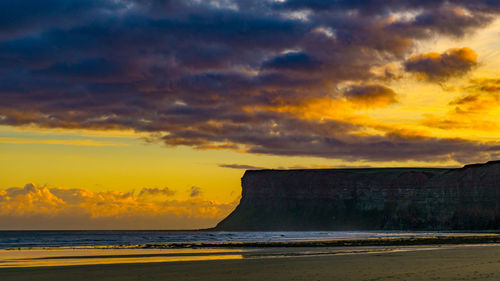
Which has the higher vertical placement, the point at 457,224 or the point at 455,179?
the point at 455,179

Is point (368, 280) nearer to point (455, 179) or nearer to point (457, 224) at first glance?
point (457, 224)

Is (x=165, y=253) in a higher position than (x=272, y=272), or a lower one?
lower

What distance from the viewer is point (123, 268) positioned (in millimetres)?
27703

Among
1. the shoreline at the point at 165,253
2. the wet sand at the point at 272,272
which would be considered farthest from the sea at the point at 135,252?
the wet sand at the point at 272,272

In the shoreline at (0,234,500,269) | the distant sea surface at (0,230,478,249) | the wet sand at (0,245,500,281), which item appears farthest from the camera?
the distant sea surface at (0,230,478,249)

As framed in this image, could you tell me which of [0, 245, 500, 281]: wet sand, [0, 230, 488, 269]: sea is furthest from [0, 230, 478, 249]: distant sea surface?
[0, 245, 500, 281]: wet sand

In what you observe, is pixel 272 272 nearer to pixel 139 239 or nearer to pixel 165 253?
pixel 165 253

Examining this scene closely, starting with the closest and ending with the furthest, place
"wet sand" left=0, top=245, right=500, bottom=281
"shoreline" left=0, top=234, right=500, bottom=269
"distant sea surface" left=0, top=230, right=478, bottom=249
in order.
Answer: "wet sand" left=0, top=245, right=500, bottom=281 < "shoreline" left=0, top=234, right=500, bottom=269 < "distant sea surface" left=0, top=230, right=478, bottom=249

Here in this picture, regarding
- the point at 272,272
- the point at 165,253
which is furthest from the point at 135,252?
the point at 272,272

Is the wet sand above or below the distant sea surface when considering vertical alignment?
above

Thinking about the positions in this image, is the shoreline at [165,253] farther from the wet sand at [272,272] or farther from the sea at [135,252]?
the wet sand at [272,272]

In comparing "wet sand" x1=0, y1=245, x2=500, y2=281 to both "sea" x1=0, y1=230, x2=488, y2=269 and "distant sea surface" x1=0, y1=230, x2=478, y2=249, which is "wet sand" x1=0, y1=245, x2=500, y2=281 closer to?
"sea" x1=0, y1=230, x2=488, y2=269

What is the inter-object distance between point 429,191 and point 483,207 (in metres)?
23.2

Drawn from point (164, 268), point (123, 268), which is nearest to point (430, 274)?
point (164, 268)
